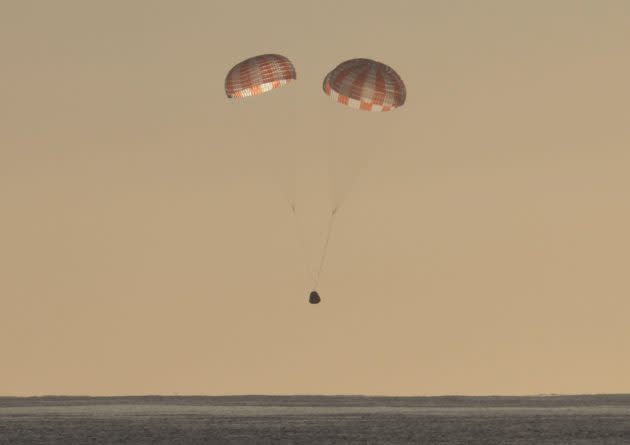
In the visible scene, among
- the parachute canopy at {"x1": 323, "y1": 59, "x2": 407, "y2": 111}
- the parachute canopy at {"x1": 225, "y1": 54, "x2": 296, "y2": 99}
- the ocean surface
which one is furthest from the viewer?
the parachute canopy at {"x1": 225, "y1": 54, "x2": 296, "y2": 99}

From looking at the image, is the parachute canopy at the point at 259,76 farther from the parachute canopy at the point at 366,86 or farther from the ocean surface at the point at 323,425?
the ocean surface at the point at 323,425

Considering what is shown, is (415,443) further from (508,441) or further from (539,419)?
(539,419)

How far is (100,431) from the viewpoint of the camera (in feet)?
137

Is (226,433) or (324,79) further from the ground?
(324,79)

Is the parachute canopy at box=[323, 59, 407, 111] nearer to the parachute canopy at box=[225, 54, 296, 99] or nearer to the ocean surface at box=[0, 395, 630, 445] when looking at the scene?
the parachute canopy at box=[225, 54, 296, 99]

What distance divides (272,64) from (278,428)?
11107mm

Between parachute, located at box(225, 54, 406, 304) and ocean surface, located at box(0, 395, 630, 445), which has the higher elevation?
parachute, located at box(225, 54, 406, 304)

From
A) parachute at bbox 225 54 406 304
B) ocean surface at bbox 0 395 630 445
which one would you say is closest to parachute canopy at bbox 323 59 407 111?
parachute at bbox 225 54 406 304

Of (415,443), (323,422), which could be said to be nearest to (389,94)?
(323,422)

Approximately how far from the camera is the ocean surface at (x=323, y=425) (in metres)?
38.1

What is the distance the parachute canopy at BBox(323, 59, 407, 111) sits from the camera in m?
45.7

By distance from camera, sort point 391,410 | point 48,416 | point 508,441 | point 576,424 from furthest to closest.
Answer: point 391,410
point 48,416
point 576,424
point 508,441

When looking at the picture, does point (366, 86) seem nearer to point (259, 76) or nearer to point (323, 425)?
point (259, 76)

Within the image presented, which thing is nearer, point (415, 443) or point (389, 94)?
point (415, 443)
